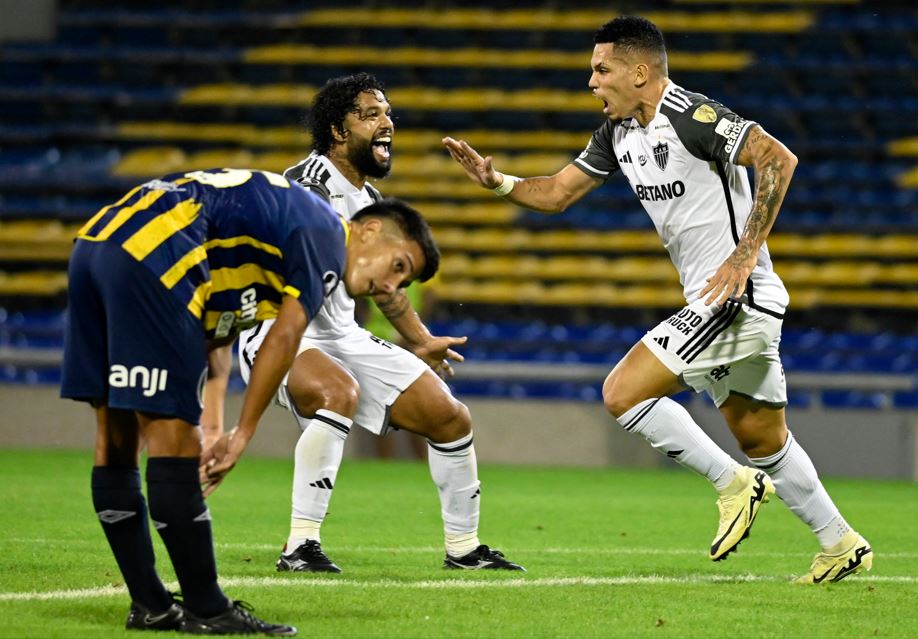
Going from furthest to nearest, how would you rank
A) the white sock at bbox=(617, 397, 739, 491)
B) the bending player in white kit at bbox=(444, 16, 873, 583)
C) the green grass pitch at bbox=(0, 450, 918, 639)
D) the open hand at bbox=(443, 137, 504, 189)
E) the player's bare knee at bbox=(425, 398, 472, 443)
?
the open hand at bbox=(443, 137, 504, 189), the player's bare knee at bbox=(425, 398, 472, 443), the white sock at bbox=(617, 397, 739, 491), the bending player in white kit at bbox=(444, 16, 873, 583), the green grass pitch at bbox=(0, 450, 918, 639)

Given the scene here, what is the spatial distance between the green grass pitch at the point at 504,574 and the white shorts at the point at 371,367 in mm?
646

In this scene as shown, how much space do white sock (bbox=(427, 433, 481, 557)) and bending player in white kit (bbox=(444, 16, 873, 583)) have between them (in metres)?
0.66

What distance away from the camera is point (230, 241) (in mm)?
4176

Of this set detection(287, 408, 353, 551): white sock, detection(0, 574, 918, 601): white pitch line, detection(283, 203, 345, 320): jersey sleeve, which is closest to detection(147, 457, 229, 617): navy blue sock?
detection(283, 203, 345, 320): jersey sleeve

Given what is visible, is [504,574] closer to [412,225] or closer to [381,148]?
[412,225]

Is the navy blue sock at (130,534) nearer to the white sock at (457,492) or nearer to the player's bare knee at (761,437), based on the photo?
the white sock at (457,492)

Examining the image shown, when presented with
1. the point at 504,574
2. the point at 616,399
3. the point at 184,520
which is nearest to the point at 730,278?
the point at 616,399

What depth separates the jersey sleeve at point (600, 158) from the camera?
6.63 meters

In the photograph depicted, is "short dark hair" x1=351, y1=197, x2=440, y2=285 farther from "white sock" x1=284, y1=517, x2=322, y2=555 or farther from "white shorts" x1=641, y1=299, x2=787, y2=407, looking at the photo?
"white sock" x1=284, y1=517, x2=322, y2=555

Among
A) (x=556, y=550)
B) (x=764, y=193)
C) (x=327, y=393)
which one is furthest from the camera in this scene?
(x=556, y=550)

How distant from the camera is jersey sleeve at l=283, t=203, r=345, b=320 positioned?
4109mm

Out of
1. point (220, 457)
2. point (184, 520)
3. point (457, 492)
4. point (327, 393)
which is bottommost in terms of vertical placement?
point (457, 492)

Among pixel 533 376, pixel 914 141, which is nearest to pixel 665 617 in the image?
pixel 533 376

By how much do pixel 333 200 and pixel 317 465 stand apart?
1.25m
